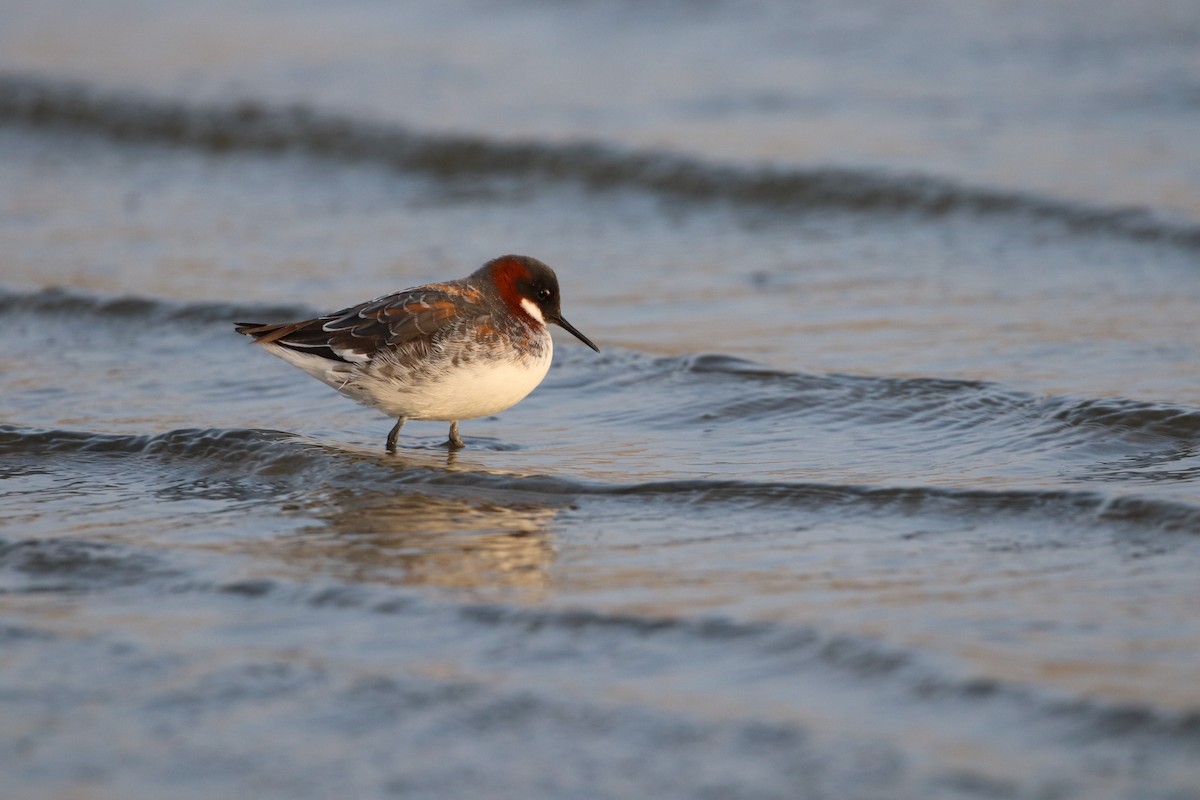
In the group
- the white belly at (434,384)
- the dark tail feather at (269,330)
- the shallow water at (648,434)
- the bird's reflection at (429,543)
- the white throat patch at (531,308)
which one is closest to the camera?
the shallow water at (648,434)

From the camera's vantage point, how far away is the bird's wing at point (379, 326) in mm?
7676

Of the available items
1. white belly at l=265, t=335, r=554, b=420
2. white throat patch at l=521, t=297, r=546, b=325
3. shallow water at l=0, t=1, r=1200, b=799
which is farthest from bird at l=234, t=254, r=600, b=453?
shallow water at l=0, t=1, r=1200, b=799

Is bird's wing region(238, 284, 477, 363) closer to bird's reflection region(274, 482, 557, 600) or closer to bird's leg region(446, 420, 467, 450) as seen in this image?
bird's leg region(446, 420, 467, 450)

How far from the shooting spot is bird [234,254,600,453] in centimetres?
763

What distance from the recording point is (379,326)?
774 cm

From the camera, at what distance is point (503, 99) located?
656 inches

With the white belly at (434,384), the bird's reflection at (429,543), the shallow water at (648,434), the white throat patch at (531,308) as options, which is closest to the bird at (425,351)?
the white belly at (434,384)

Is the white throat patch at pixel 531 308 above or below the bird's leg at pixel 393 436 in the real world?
above

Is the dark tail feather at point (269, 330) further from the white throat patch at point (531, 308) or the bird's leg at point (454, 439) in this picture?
the white throat patch at point (531, 308)

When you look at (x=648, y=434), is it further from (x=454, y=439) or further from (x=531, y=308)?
(x=454, y=439)

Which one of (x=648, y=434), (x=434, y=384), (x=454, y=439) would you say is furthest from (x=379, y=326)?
(x=648, y=434)

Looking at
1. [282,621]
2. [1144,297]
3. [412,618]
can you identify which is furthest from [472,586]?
[1144,297]

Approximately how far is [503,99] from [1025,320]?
326 inches

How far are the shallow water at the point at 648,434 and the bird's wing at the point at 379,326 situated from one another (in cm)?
57
